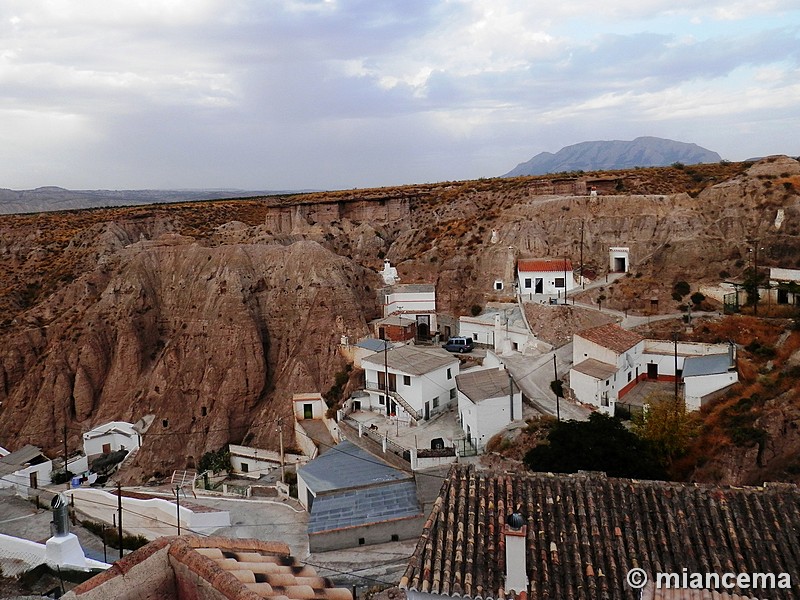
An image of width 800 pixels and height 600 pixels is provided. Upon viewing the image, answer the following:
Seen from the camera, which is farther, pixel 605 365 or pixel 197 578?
pixel 605 365

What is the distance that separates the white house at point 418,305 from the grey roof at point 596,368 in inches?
653

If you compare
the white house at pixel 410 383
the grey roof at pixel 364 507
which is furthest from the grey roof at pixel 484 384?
the grey roof at pixel 364 507

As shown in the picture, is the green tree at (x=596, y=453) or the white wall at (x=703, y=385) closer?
the green tree at (x=596, y=453)

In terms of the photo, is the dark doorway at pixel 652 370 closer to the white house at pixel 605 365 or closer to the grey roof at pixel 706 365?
the white house at pixel 605 365

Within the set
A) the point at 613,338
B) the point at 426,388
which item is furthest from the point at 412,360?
the point at 613,338


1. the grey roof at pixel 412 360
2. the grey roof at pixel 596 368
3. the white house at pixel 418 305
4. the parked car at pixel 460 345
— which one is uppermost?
the white house at pixel 418 305

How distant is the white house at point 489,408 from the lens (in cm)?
2794

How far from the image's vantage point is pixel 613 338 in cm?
3173

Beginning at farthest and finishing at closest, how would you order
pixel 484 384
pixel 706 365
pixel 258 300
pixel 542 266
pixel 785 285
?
pixel 258 300 → pixel 542 266 → pixel 785 285 → pixel 484 384 → pixel 706 365

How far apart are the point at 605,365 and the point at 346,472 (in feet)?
43.4

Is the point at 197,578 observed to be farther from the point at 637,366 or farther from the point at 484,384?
the point at 637,366

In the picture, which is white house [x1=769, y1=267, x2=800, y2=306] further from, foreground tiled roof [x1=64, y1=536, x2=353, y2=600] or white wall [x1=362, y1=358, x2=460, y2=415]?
foreground tiled roof [x1=64, y1=536, x2=353, y2=600]

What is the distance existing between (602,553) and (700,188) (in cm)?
5246

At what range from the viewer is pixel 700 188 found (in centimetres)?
5534
